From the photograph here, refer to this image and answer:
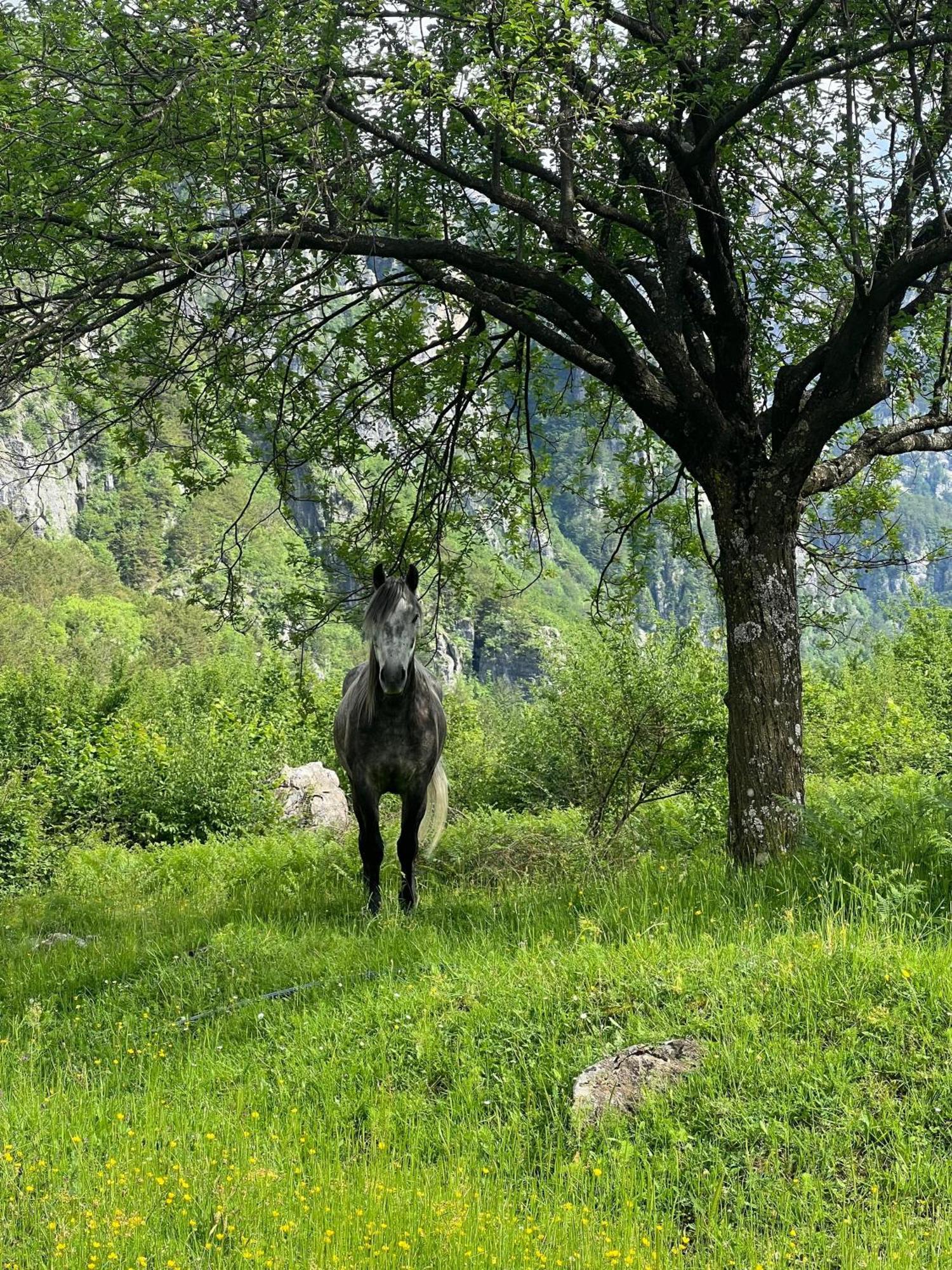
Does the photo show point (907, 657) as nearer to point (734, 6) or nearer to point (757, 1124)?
point (734, 6)

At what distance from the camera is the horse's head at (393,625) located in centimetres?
757

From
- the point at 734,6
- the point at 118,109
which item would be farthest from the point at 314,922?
the point at 734,6

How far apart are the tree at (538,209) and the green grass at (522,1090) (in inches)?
70.9

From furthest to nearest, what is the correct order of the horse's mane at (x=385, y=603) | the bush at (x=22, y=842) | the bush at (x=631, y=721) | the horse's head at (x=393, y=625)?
the bush at (x=22, y=842)
the bush at (x=631, y=721)
the horse's mane at (x=385, y=603)
the horse's head at (x=393, y=625)

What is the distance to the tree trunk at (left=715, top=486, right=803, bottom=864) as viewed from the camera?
720 centimetres

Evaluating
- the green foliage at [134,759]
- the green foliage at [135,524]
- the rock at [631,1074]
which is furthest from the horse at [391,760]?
the green foliage at [135,524]

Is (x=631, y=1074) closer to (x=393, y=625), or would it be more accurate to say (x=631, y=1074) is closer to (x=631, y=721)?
(x=393, y=625)

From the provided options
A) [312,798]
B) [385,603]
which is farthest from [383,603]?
[312,798]

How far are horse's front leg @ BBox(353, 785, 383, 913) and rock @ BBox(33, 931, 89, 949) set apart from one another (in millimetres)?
2386

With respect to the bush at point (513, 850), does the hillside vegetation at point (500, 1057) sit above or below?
below

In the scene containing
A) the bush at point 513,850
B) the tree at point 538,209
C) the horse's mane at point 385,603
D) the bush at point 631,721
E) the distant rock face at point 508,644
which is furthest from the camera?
the distant rock face at point 508,644

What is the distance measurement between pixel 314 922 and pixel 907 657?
861 inches

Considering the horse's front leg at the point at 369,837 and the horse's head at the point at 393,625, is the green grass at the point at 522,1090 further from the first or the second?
the horse's head at the point at 393,625

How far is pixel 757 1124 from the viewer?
418cm
